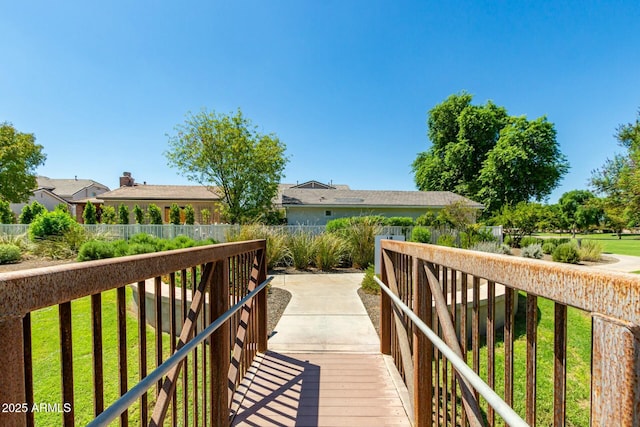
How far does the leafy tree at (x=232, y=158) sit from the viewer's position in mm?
17656

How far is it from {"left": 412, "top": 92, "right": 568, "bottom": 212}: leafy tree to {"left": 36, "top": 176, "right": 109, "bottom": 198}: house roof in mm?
43104

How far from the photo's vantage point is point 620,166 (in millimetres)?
17500

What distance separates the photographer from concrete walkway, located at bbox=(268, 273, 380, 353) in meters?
3.69

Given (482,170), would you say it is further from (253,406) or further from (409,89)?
(253,406)

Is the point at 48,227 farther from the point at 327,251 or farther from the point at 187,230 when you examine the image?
the point at 327,251

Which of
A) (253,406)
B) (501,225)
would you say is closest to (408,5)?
(501,225)

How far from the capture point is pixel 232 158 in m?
17.7

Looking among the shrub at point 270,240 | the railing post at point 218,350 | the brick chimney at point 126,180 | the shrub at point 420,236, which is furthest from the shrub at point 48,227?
the brick chimney at point 126,180

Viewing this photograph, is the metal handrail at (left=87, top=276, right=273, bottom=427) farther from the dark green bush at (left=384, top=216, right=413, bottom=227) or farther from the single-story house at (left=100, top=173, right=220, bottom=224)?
the single-story house at (left=100, top=173, right=220, bottom=224)

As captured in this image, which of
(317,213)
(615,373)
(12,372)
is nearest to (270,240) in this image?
(12,372)

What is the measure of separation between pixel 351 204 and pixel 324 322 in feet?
48.4

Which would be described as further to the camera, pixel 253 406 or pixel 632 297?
pixel 253 406

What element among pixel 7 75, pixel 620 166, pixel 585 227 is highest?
pixel 7 75

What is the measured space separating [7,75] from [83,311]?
1772 centimetres
